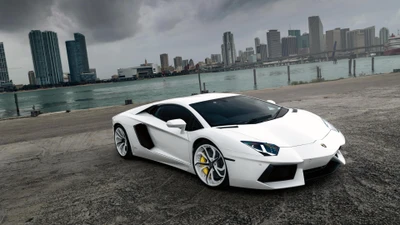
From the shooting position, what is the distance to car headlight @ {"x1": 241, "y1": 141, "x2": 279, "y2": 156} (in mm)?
3777

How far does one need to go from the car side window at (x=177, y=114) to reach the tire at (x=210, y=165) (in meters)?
0.37

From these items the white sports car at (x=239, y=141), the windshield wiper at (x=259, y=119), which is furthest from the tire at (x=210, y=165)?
the windshield wiper at (x=259, y=119)

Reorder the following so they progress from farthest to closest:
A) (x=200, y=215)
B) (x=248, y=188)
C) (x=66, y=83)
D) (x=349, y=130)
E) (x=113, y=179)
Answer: (x=66, y=83)
(x=349, y=130)
(x=113, y=179)
(x=248, y=188)
(x=200, y=215)

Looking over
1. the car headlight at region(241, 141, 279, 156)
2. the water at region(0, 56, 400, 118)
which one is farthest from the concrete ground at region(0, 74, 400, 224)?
the water at region(0, 56, 400, 118)

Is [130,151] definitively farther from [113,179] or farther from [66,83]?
[66,83]

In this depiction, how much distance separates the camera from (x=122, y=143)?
21.3ft

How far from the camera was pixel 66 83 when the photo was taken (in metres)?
145

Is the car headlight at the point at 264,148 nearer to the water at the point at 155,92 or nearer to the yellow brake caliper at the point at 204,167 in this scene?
the yellow brake caliper at the point at 204,167

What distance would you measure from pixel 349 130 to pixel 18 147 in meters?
8.15

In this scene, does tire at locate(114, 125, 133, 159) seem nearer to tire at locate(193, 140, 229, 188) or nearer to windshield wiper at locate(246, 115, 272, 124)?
tire at locate(193, 140, 229, 188)

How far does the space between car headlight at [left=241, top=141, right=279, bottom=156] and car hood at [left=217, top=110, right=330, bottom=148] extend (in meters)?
0.06

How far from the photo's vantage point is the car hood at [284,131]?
399 centimetres

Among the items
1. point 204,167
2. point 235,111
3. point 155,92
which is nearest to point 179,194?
point 204,167

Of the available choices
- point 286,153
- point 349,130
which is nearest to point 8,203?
point 286,153
